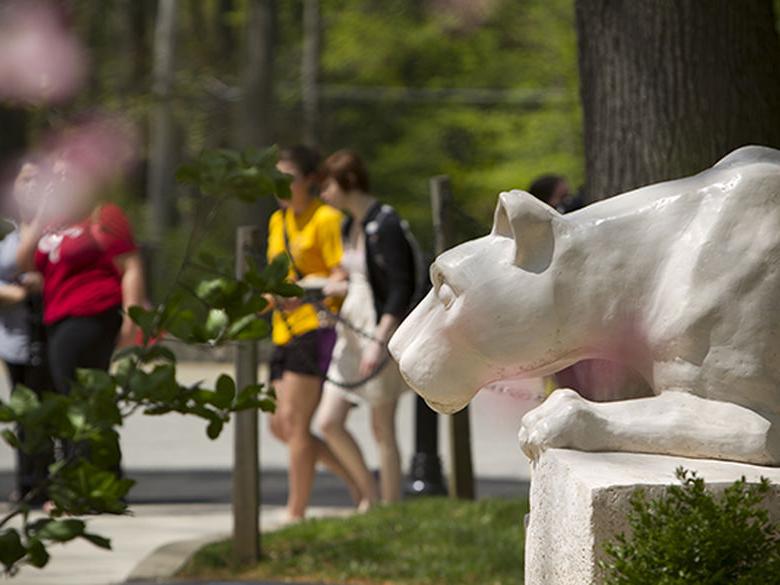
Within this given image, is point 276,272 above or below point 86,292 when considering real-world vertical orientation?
above

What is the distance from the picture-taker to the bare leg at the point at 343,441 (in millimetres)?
10133

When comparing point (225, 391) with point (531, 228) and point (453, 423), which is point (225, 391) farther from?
point (453, 423)

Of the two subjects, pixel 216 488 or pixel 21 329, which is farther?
pixel 216 488

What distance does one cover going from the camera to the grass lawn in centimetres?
799

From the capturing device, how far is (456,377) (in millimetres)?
5023

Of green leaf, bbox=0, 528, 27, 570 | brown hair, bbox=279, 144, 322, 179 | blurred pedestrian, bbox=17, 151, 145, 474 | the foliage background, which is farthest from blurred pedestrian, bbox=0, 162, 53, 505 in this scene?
the foliage background

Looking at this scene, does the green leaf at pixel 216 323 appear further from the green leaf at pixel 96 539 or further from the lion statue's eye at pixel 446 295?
the lion statue's eye at pixel 446 295

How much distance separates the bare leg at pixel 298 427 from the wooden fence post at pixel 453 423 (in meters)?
0.83

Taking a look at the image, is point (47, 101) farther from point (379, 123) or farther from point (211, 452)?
point (379, 123)

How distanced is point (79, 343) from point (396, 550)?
8.63 feet

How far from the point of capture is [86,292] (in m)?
10.2

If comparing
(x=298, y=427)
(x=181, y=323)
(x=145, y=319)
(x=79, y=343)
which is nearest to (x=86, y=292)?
(x=79, y=343)

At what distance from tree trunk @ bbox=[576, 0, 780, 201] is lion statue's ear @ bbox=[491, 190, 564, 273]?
1996 millimetres

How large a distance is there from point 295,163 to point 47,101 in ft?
17.3
